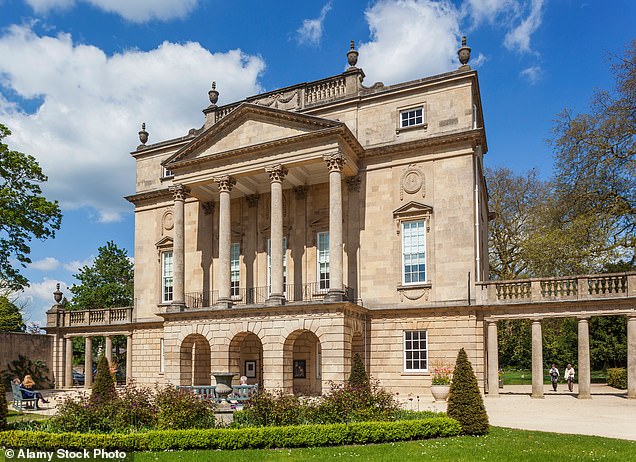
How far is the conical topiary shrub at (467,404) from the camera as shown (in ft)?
50.0

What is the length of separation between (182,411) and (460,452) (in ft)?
23.4

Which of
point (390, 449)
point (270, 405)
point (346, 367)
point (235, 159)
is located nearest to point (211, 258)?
point (235, 159)

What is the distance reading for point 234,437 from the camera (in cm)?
1424

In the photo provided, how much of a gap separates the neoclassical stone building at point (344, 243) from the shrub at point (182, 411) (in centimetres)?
1016

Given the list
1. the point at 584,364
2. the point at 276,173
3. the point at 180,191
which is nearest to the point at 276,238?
the point at 276,173

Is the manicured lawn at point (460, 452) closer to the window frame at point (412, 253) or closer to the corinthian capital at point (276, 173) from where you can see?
the window frame at point (412, 253)

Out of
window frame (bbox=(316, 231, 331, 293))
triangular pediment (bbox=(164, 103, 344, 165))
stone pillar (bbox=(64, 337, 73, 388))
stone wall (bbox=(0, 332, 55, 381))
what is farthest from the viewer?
stone pillar (bbox=(64, 337, 73, 388))

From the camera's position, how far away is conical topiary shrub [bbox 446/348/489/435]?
15.2m

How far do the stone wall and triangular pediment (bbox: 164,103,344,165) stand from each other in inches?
664

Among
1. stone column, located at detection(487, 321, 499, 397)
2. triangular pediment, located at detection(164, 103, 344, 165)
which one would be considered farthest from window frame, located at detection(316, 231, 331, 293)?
stone column, located at detection(487, 321, 499, 397)

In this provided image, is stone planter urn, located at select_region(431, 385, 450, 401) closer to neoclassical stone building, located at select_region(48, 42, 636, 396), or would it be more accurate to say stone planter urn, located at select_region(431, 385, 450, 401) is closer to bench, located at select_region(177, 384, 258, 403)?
neoclassical stone building, located at select_region(48, 42, 636, 396)

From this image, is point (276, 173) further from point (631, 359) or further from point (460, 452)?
point (460, 452)

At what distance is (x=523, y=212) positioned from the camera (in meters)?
45.3

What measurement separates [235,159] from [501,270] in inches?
985
